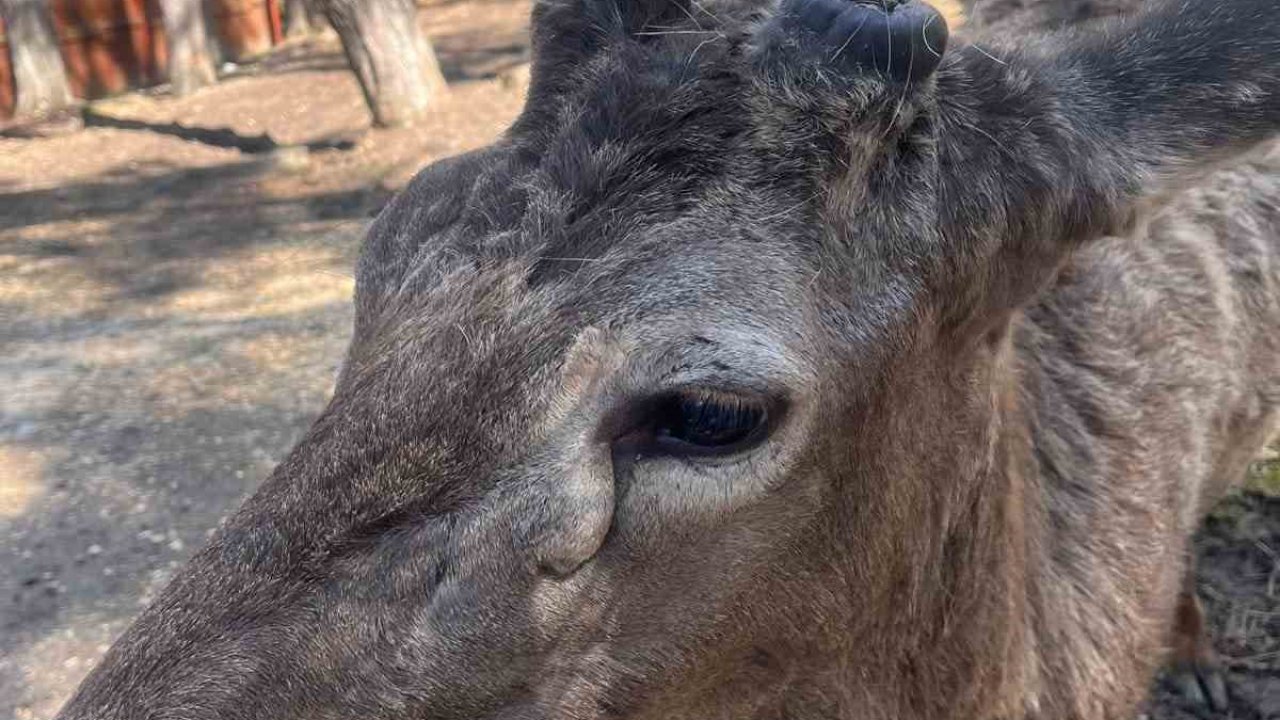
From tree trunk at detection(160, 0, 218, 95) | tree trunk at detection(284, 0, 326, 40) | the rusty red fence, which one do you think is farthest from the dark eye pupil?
tree trunk at detection(284, 0, 326, 40)

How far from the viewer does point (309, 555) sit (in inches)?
83.1

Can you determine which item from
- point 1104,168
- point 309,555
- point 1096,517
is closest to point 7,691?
point 309,555

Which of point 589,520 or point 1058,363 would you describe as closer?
point 589,520

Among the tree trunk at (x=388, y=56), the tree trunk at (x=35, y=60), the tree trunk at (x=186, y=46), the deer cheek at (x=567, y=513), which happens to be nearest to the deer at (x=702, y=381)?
the deer cheek at (x=567, y=513)

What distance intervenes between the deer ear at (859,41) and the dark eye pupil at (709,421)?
670 millimetres

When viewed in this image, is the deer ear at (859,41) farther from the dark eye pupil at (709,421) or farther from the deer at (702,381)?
the dark eye pupil at (709,421)

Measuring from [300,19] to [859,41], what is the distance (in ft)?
80.4

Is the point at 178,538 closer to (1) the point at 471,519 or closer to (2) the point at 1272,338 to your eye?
(1) the point at 471,519

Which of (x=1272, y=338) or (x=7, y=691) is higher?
(x=1272, y=338)

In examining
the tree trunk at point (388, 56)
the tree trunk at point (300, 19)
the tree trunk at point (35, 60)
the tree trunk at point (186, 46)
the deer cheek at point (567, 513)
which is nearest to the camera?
the deer cheek at point (567, 513)

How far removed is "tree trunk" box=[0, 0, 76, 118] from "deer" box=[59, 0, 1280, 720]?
690 inches

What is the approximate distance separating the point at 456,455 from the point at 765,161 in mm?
790

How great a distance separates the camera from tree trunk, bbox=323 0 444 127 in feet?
40.9

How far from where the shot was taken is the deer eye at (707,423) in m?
2.12
